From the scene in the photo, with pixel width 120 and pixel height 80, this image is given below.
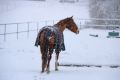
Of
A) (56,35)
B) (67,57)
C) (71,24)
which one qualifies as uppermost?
(71,24)

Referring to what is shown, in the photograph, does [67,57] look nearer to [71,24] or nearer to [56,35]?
[71,24]

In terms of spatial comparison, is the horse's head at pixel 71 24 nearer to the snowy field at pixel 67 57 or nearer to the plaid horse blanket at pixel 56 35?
the plaid horse blanket at pixel 56 35

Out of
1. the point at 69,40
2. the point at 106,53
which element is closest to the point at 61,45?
the point at 106,53

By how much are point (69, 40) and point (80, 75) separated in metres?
4.13

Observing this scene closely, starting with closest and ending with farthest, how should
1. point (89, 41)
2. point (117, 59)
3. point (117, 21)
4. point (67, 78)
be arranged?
point (67, 78), point (117, 59), point (117, 21), point (89, 41)

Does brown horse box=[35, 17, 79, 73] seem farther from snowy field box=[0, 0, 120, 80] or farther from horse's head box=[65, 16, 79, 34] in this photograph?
horse's head box=[65, 16, 79, 34]

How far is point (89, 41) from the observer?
321 inches

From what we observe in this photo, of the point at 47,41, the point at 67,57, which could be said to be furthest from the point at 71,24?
the point at 67,57

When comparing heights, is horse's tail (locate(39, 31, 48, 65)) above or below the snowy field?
above

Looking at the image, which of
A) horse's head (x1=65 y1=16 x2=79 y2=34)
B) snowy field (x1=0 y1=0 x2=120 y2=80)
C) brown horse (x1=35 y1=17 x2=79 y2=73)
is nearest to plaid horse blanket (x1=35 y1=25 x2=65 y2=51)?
brown horse (x1=35 y1=17 x2=79 y2=73)

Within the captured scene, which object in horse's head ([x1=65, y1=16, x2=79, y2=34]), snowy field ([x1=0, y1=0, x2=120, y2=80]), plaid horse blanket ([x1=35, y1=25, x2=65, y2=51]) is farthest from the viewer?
horse's head ([x1=65, y1=16, x2=79, y2=34])

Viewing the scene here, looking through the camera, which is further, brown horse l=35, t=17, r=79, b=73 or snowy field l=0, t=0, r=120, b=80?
brown horse l=35, t=17, r=79, b=73

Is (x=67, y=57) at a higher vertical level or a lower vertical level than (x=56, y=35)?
lower

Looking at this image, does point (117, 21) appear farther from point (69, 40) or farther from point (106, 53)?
point (69, 40)
